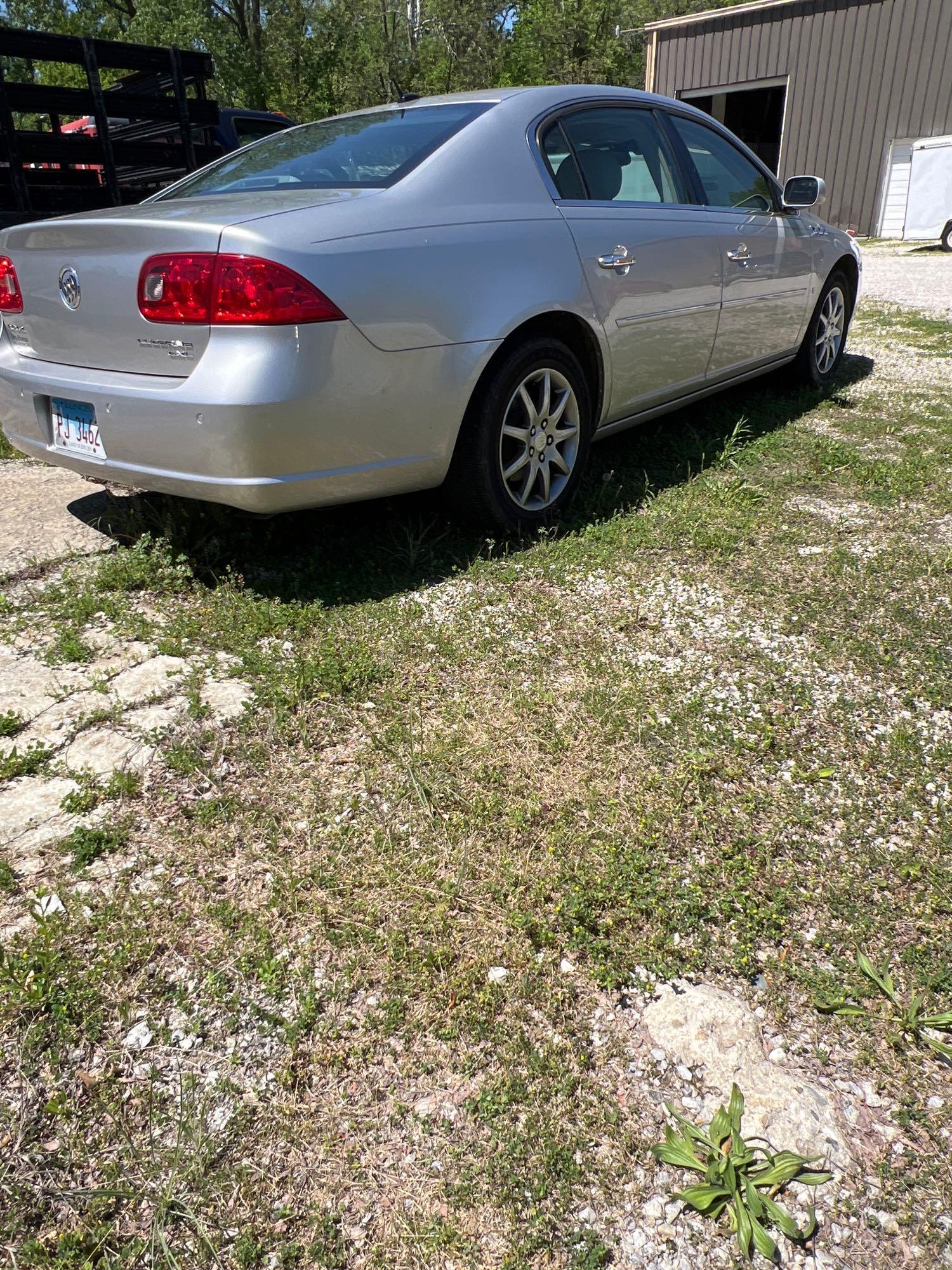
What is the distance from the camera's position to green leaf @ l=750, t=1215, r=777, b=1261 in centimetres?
145

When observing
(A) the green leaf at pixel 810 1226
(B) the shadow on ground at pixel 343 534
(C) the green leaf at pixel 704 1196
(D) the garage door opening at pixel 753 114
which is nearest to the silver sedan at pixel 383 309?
(B) the shadow on ground at pixel 343 534

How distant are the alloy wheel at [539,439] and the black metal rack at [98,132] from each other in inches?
193

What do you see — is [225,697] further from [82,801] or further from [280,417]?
[280,417]

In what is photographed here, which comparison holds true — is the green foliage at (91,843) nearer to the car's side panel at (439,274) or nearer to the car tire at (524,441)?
the car's side panel at (439,274)

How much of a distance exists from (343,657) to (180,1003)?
1304 millimetres

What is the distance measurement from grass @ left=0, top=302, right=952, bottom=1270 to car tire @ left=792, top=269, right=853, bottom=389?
2.63 meters

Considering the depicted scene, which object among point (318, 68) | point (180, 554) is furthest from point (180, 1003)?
point (318, 68)

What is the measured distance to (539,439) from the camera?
3.75 metres

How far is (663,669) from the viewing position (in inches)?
117

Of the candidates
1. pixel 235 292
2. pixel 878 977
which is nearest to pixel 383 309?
pixel 235 292

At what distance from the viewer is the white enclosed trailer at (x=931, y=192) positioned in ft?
53.2

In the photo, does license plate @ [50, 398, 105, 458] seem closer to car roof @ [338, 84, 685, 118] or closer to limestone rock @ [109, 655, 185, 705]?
limestone rock @ [109, 655, 185, 705]

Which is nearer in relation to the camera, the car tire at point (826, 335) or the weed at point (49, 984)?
the weed at point (49, 984)

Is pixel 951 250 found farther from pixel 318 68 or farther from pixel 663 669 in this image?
pixel 318 68
